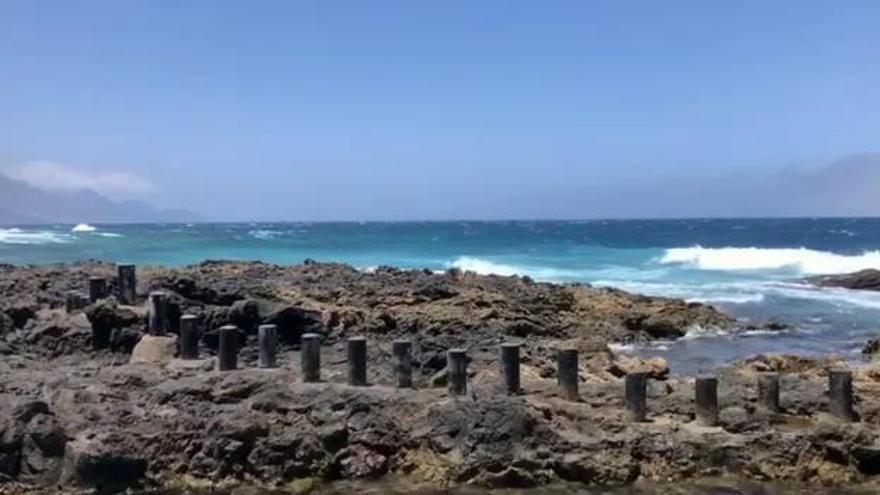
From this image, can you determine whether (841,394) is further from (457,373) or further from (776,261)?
(776,261)

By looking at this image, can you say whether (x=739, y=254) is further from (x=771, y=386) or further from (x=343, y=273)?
(x=771, y=386)

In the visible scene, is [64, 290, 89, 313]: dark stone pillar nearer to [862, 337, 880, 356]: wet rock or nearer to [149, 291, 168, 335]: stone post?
[149, 291, 168, 335]: stone post

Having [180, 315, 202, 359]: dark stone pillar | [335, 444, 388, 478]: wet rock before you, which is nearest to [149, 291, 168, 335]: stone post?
[180, 315, 202, 359]: dark stone pillar

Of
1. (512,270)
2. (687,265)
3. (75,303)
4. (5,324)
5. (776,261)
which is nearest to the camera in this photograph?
(5,324)

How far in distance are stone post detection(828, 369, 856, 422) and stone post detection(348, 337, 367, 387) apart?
572cm

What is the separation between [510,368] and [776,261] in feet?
171

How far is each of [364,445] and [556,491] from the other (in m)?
2.22

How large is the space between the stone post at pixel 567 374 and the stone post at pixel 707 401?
1498 mm

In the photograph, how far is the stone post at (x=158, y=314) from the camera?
587 inches

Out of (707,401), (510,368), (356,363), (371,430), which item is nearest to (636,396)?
(707,401)

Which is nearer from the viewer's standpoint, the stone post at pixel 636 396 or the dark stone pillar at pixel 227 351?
the stone post at pixel 636 396

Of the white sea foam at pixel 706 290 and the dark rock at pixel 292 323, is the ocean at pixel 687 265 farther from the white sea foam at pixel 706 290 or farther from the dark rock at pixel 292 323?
the dark rock at pixel 292 323

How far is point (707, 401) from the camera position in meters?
11.7

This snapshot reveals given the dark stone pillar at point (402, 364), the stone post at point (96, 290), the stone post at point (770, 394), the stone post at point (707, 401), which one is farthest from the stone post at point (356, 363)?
the stone post at point (96, 290)
